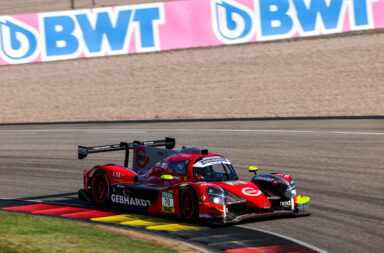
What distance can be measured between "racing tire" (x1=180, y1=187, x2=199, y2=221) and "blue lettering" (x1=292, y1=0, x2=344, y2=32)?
66.2 ft

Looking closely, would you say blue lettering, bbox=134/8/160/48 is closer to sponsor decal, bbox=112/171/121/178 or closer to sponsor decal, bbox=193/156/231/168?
sponsor decal, bbox=112/171/121/178

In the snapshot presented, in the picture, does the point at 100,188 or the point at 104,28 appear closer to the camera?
the point at 100,188

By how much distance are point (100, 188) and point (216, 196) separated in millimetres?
3805

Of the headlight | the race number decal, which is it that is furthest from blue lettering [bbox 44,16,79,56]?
the headlight

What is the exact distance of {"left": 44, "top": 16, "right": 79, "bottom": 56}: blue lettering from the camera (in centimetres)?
3181

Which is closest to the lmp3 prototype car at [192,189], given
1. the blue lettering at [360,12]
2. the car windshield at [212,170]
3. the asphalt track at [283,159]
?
the car windshield at [212,170]

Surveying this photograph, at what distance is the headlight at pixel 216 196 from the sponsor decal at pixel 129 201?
68.2 inches

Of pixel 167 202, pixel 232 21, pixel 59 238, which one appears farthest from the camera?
pixel 232 21

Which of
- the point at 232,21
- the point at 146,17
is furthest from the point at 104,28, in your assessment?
the point at 232,21

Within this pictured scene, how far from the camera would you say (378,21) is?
102ft

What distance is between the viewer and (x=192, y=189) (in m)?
11.8

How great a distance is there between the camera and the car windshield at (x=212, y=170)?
12516mm

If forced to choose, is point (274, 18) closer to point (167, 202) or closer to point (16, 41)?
point (16, 41)

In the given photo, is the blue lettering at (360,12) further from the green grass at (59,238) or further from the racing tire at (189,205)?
the green grass at (59,238)
